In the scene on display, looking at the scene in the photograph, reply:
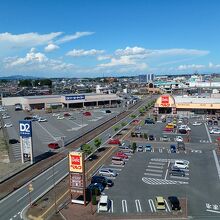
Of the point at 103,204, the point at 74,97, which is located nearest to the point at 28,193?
the point at 103,204

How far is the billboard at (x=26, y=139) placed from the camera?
3969cm

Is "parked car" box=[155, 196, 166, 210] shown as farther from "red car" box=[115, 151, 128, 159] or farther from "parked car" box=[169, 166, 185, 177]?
"red car" box=[115, 151, 128, 159]

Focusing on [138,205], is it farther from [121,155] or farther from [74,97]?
[74,97]

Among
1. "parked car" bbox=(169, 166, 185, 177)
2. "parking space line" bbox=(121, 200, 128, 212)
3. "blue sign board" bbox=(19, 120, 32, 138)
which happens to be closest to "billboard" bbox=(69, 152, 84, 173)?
"parking space line" bbox=(121, 200, 128, 212)

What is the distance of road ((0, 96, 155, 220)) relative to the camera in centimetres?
2642

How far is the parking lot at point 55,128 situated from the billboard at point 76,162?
1762 centimetres

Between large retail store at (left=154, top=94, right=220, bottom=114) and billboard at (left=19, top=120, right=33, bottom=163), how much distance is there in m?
46.4

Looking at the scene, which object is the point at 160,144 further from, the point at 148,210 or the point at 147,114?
the point at 147,114

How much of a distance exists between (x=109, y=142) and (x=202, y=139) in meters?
16.1

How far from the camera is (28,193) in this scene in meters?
30.2

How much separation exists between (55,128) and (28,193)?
121 ft

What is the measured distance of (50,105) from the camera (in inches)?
3932

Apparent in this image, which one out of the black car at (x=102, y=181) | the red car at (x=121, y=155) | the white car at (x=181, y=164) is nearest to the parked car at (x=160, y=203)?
the black car at (x=102, y=181)

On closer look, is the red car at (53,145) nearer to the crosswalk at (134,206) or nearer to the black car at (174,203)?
the crosswalk at (134,206)
